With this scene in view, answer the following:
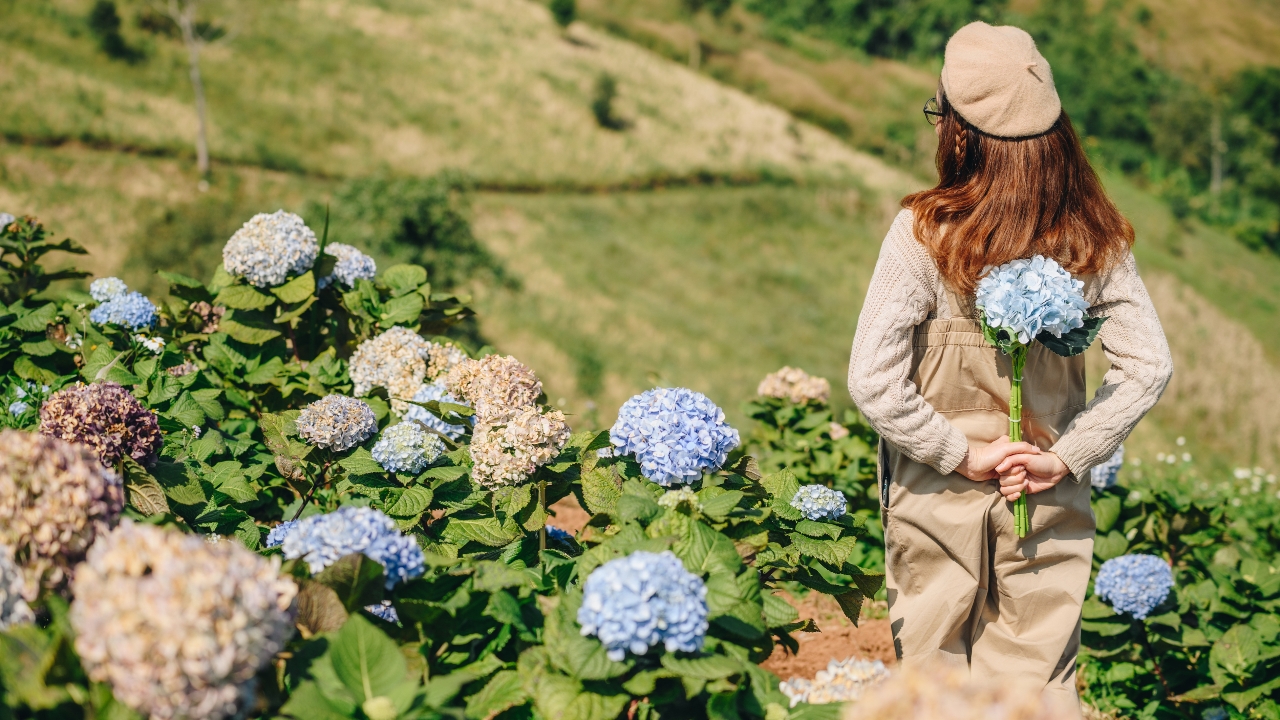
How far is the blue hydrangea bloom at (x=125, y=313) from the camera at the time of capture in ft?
11.4

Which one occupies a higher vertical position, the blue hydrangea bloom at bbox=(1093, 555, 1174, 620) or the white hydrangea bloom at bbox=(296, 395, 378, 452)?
the white hydrangea bloom at bbox=(296, 395, 378, 452)

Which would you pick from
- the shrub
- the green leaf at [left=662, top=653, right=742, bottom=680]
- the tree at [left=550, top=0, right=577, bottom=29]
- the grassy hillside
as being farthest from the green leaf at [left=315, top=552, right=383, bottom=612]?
the tree at [left=550, top=0, right=577, bottom=29]

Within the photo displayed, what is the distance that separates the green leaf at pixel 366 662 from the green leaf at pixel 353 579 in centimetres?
14

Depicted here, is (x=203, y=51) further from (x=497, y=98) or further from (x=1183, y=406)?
(x=1183, y=406)

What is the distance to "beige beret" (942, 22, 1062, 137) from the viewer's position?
2.30 m

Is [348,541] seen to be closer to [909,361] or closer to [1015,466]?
[909,361]

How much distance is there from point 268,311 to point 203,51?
2947 cm

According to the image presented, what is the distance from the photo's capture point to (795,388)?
5039mm

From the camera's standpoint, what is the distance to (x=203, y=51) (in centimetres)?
2853

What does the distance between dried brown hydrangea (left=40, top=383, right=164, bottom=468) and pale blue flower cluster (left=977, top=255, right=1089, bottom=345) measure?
217 centimetres

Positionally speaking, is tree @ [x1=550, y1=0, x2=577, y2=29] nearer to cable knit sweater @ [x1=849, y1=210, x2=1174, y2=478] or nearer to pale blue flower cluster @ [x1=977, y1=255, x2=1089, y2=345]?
cable knit sweater @ [x1=849, y1=210, x2=1174, y2=478]

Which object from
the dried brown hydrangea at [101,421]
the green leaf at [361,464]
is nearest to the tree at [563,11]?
the green leaf at [361,464]

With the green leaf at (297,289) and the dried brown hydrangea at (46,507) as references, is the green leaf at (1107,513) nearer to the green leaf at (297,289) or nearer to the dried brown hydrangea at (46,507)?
the green leaf at (297,289)

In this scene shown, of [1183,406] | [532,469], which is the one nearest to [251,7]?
[1183,406]
